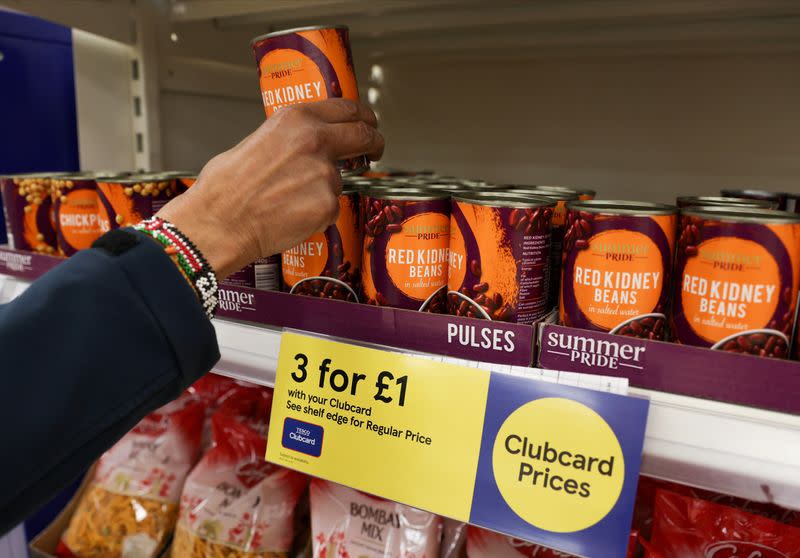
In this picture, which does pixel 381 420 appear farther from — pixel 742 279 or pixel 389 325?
pixel 742 279

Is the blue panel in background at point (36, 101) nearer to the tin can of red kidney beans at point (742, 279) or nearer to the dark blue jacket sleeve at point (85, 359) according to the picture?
the dark blue jacket sleeve at point (85, 359)

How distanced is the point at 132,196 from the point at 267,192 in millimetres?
386

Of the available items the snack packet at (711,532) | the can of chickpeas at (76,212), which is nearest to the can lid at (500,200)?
the snack packet at (711,532)

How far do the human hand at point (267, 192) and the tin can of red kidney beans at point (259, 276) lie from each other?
0.53ft

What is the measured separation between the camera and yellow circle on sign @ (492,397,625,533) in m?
0.61

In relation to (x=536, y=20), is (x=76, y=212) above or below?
below

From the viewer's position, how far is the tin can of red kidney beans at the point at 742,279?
0.60m

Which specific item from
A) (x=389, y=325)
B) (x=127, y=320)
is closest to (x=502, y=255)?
(x=389, y=325)

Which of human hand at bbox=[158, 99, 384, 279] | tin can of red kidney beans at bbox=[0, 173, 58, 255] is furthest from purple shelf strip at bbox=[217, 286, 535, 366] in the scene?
tin can of red kidney beans at bbox=[0, 173, 58, 255]

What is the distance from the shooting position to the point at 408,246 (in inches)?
30.3

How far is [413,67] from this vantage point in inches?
74.9

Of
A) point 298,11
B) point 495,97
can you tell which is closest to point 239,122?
point 298,11

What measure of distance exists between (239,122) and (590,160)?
3.28 feet

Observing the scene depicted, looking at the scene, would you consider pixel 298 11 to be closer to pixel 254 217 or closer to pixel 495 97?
pixel 495 97
